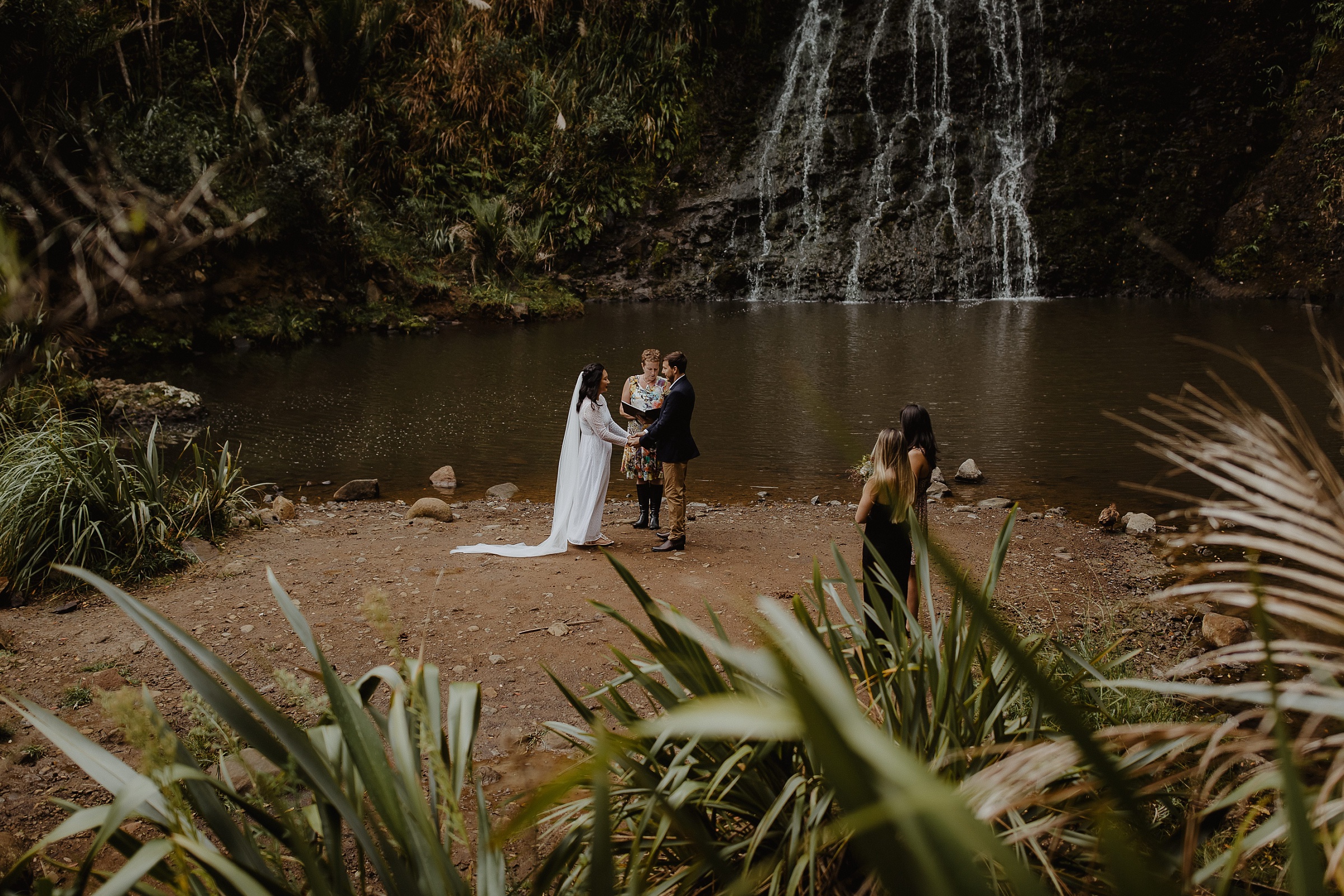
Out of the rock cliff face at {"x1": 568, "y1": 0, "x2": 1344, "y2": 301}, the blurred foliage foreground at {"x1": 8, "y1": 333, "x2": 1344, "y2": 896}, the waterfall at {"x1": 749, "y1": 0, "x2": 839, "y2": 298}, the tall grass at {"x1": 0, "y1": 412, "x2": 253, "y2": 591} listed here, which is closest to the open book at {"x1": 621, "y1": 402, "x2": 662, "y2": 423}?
the tall grass at {"x1": 0, "y1": 412, "x2": 253, "y2": 591}

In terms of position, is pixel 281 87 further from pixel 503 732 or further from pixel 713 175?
pixel 503 732

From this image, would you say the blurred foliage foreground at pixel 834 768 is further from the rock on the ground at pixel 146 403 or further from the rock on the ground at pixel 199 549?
the rock on the ground at pixel 146 403

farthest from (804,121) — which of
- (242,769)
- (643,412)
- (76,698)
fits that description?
(242,769)

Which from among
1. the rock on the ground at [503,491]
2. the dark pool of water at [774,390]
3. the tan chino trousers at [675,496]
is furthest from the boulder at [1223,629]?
the rock on the ground at [503,491]

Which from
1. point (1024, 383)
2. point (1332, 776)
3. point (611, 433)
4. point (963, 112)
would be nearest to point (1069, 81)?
point (963, 112)

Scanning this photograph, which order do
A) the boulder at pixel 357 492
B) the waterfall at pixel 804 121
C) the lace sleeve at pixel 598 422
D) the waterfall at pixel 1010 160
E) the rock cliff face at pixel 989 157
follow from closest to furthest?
1. the lace sleeve at pixel 598 422
2. the boulder at pixel 357 492
3. the rock cliff face at pixel 989 157
4. the waterfall at pixel 1010 160
5. the waterfall at pixel 804 121

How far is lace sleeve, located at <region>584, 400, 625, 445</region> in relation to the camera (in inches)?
268

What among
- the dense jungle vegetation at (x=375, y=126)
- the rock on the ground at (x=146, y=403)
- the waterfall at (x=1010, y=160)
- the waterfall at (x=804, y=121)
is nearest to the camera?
the rock on the ground at (x=146, y=403)

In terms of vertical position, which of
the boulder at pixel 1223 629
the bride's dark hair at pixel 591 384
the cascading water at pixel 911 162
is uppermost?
the cascading water at pixel 911 162

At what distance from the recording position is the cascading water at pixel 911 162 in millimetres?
24016

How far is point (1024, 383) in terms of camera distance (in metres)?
12.9

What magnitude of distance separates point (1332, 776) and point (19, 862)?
1.61m

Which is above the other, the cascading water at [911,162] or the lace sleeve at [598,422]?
the cascading water at [911,162]

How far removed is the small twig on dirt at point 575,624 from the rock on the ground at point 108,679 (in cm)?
199
